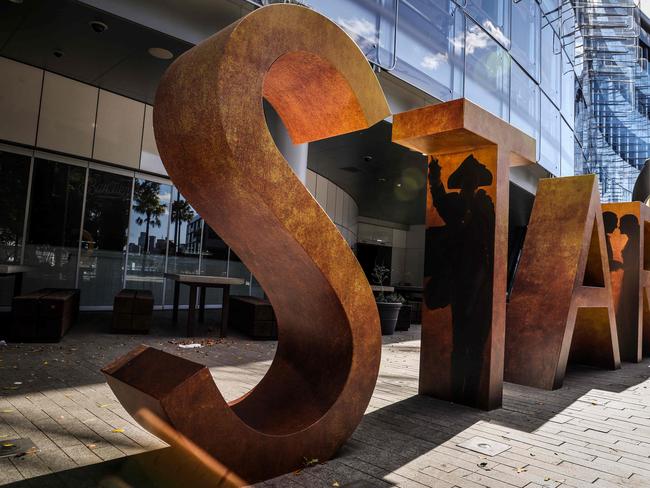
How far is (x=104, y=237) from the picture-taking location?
1085 cm

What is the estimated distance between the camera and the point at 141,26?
6840mm

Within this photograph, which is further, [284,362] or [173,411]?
[284,362]

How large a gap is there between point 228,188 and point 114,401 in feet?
8.91

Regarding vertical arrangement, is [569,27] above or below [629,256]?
above

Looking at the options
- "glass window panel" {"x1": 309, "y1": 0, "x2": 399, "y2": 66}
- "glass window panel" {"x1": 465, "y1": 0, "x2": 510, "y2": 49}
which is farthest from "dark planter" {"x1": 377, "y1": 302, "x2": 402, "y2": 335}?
"glass window panel" {"x1": 465, "y1": 0, "x2": 510, "y2": 49}

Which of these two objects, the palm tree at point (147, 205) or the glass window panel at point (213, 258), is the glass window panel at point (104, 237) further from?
the glass window panel at point (213, 258)

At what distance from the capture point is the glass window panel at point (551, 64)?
15812 mm

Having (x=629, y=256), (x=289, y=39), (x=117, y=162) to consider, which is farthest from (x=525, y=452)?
(x=117, y=162)

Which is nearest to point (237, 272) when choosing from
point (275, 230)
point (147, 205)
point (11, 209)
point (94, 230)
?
point (147, 205)

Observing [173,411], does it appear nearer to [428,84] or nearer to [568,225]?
[568,225]

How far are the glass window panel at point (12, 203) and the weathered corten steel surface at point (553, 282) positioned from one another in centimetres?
909

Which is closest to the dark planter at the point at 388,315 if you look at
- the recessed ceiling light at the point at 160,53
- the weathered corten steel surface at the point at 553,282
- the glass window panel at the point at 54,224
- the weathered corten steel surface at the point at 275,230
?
the weathered corten steel surface at the point at 553,282

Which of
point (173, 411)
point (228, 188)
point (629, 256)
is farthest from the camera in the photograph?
point (629, 256)

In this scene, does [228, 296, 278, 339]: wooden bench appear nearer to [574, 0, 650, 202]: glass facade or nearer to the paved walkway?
the paved walkway
